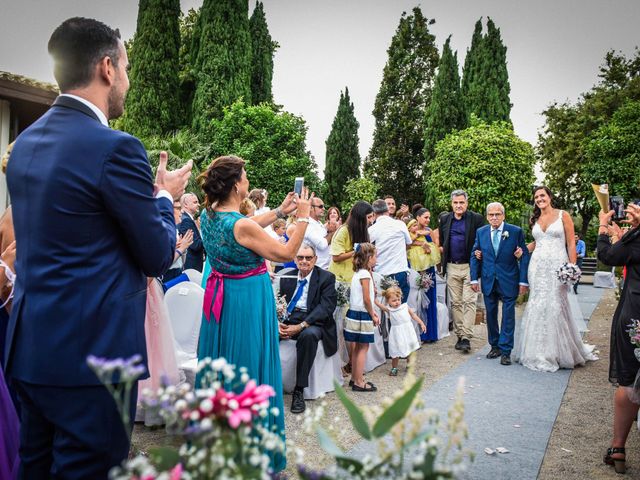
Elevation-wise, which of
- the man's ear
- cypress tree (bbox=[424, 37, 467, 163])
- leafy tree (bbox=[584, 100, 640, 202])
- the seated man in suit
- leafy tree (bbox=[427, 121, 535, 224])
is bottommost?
the seated man in suit

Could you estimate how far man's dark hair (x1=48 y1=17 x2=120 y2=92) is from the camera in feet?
5.76

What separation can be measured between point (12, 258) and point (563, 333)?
21.7 ft

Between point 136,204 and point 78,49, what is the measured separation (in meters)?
0.61

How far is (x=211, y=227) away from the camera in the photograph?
335cm

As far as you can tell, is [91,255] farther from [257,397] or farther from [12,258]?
[12,258]

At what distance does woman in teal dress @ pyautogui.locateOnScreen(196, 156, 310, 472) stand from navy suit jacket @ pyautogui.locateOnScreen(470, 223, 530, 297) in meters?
4.89

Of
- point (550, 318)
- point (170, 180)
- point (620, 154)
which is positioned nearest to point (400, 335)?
point (550, 318)

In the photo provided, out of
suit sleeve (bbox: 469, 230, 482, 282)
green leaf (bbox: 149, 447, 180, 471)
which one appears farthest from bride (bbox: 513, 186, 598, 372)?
green leaf (bbox: 149, 447, 180, 471)

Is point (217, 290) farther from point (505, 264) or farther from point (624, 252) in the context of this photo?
point (505, 264)

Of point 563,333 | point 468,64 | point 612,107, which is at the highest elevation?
point 468,64

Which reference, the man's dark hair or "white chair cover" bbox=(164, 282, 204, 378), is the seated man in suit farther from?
the man's dark hair

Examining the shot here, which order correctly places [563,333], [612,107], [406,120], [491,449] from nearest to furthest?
1. [491,449]
2. [563,333]
3. [612,107]
4. [406,120]

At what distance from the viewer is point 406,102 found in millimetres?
32625

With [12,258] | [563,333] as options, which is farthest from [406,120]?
[12,258]
